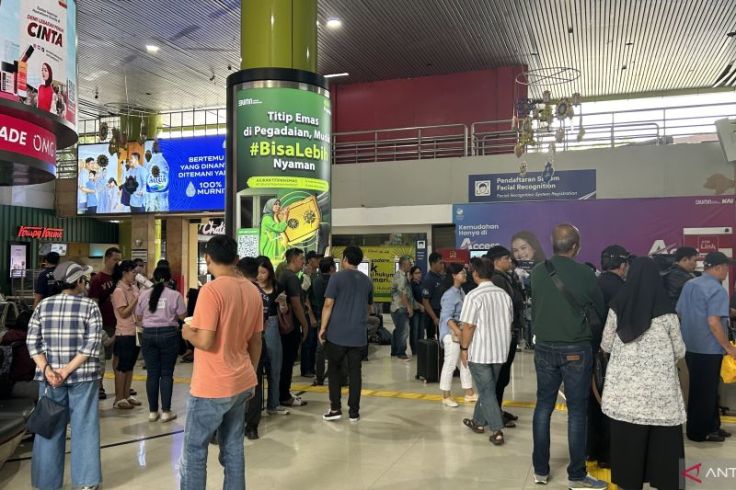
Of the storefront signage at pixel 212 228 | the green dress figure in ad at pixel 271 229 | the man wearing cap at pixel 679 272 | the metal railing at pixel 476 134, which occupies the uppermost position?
the metal railing at pixel 476 134

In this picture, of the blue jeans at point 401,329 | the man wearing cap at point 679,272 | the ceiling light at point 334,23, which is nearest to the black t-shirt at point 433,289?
the blue jeans at point 401,329

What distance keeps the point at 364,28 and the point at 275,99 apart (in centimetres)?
730

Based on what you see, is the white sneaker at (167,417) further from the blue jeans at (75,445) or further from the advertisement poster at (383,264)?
the advertisement poster at (383,264)

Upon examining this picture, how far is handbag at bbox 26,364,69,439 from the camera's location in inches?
139

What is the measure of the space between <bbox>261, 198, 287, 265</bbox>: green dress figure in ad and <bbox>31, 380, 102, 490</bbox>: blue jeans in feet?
10.4

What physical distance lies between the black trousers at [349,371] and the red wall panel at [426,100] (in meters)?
11.3

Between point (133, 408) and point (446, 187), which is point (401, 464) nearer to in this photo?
point (133, 408)

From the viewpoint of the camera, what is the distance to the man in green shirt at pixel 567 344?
366 centimetres

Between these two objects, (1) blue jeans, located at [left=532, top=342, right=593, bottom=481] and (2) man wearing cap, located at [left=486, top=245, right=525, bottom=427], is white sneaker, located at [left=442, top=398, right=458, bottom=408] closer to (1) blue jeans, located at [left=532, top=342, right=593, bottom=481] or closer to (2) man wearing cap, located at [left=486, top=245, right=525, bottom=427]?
(2) man wearing cap, located at [left=486, top=245, right=525, bottom=427]

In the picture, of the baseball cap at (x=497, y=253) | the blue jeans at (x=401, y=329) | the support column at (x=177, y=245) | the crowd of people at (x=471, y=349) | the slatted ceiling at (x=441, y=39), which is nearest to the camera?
the crowd of people at (x=471, y=349)

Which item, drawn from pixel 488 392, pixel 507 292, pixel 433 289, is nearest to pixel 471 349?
pixel 488 392

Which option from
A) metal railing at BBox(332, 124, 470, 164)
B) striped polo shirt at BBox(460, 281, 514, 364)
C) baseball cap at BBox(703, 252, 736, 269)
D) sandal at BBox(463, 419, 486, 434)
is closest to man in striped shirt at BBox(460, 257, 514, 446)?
striped polo shirt at BBox(460, 281, 514, 364)

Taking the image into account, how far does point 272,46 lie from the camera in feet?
24.1

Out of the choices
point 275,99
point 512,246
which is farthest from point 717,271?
point 512,246
